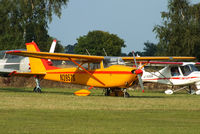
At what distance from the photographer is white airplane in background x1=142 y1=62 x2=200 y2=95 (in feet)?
92.4

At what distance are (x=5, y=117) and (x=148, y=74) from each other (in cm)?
1952

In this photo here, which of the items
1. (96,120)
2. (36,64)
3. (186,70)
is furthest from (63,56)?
(96,120)

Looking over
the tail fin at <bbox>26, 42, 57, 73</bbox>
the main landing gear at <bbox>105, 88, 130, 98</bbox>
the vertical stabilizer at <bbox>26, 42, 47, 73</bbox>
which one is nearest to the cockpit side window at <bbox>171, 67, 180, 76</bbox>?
the main landing gear at <bbox>105, 88, 130, 98</bbox>

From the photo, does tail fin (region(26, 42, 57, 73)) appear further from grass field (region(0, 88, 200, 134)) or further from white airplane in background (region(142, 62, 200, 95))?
grass field (region(0, 88, 200, 134))

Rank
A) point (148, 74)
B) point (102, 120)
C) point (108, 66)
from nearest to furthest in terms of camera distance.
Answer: point (102, 120)
point (108, 66)
point (148, 74)

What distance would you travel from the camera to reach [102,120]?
463 inches

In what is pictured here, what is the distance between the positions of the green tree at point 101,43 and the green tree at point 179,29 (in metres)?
49.7

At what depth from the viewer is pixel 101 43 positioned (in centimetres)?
11294

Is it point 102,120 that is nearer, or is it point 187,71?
point 102,120

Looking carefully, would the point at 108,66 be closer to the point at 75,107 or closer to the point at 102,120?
the point at 75,107

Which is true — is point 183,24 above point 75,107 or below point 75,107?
above

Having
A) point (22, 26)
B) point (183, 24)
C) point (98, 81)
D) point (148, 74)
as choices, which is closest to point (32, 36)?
point (22, 26)

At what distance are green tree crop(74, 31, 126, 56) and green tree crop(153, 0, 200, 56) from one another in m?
49.7

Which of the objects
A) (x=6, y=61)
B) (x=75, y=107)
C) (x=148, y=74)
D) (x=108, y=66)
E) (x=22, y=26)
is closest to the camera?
(x=75, y=107)
